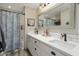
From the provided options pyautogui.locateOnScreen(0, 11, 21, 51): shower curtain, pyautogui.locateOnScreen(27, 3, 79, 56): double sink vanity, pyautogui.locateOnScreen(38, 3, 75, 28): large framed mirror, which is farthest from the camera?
pyautogui.locateOnScreen(0, 11, 21, 51): shower curtain

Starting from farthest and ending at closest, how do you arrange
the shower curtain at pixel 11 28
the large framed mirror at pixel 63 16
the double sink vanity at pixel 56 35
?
1. the shower curtain at pixel 11 28
2. the large framed mirror at pixel 63 16
3. the double sink vanity at pixel 56 35

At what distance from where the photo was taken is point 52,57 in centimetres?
155

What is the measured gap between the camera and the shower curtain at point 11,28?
6.78 feet

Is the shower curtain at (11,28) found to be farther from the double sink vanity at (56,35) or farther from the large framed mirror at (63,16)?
the large framed mirror at (63,16)

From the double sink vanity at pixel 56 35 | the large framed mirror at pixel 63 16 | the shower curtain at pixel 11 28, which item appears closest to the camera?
the double sink vanity at pixel 56 35

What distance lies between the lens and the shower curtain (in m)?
2.07

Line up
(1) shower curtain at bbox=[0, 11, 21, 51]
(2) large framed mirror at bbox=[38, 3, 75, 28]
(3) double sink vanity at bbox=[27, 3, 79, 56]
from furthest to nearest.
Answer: (1) shower curtain at bbox=[0, 11, 21, 51]
(2) large framed mirror at bbox=[38, 3, 75, 28]
(3) double sink vanity at bbox=[27, 3, 79, 56]

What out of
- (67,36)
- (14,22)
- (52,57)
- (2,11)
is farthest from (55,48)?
(2,11)

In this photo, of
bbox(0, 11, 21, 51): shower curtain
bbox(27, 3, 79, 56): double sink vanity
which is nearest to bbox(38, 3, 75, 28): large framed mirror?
bbox(27, 3, 79, 56): double sink vanity

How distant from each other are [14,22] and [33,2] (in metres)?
0.66

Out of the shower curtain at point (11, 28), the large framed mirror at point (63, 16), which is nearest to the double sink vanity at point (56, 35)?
the large framed mirror at point (63, 16)

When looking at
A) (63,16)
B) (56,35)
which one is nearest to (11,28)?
(56,35)

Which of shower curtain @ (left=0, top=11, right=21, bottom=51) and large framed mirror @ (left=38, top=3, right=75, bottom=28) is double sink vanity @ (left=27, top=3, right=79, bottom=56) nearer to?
large framed mirror @ (left=38, top=3, right=75, bottom=28)

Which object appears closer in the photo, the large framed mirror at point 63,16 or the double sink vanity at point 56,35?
the double sink vanity at point 56,35
